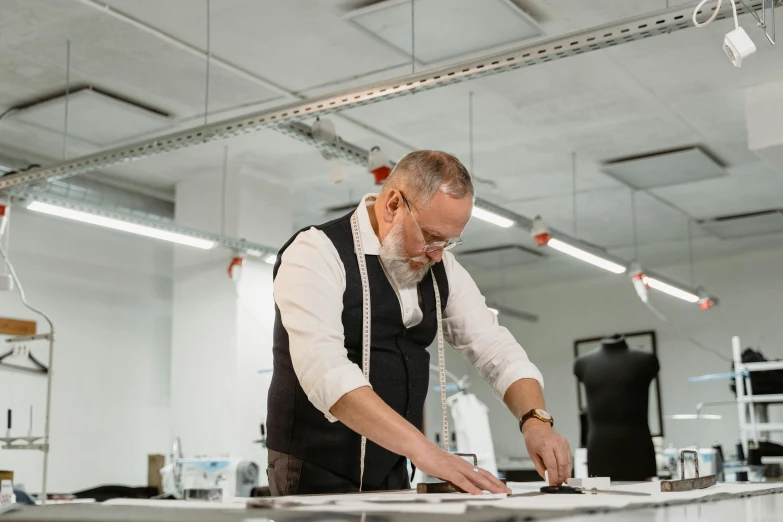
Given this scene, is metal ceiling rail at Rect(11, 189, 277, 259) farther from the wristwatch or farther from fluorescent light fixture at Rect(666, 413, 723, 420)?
the wristwatch

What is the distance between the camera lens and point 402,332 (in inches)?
83.0

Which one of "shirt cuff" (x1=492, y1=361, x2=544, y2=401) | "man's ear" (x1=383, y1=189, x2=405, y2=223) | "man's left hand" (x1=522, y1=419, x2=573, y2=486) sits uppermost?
"man's ear" (x1=383, y1=189, x2=405, y2=223)

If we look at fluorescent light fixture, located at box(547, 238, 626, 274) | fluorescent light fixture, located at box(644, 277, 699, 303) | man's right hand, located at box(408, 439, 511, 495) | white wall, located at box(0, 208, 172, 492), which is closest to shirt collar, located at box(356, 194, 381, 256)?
man's right hand, located at box(408, 439, 511, 495)

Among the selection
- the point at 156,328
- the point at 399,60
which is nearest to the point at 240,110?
the point at 399,60

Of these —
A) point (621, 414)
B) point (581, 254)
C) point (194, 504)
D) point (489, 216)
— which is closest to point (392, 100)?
point (489, 216)

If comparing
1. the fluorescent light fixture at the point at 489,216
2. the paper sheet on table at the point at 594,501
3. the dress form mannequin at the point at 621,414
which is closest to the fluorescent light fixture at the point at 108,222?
the fluorescent light fixture at the point at 489,216

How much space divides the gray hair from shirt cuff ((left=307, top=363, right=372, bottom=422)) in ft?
1.55

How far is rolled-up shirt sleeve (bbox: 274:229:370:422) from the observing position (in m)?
1.80

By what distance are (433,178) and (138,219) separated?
4609mm

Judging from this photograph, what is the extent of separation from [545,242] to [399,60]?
2153 mm

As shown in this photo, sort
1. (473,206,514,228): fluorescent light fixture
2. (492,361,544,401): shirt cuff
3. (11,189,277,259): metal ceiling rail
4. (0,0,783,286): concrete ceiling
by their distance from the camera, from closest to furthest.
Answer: (492,361,544,401): shirt cuff < (0,0,783,286): concrete ceiling < (11,189,277,259): metal ceiling rail < (473,206,514,228): fluorescent light fixture

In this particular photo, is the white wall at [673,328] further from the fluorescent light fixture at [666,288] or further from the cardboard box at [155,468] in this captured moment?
the cardboard box at [155,468]

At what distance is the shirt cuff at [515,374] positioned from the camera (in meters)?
2.23

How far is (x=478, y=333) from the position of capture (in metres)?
2.32
